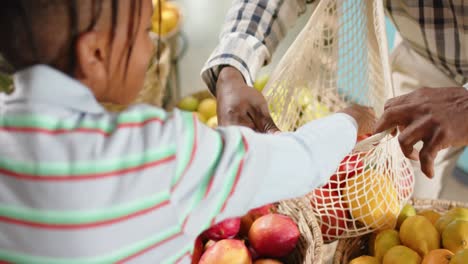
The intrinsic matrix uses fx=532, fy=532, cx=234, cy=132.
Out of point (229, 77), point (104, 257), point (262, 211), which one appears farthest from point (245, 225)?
point (104, 257)

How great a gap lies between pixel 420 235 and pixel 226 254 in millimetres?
311

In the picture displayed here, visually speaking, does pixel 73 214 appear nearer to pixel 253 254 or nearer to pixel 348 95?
pixel 253 254

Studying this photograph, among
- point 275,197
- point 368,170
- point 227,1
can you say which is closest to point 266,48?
point 368,170

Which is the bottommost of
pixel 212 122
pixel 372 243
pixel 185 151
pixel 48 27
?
pixel 372 243

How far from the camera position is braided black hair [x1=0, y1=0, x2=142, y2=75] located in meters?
0.44

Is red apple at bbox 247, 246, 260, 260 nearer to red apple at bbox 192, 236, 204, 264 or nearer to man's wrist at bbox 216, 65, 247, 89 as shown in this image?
red apple at bbox 192, 236, 204, 264

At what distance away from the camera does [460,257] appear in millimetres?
756

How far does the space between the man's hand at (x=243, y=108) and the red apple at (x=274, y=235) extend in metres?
0.15

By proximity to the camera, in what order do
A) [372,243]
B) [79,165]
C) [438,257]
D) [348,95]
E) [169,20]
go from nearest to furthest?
[79,165] < [438,257] < [372,243] < [348,95] < [169,20]

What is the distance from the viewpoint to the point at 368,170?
834 millimetres

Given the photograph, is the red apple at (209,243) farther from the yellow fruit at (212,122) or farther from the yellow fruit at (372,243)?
the yellow fruit at (212,122)

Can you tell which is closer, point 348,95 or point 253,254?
point 253,254

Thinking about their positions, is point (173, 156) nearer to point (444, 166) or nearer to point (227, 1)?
point (444, 166)

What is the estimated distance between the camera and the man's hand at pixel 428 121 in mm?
697
